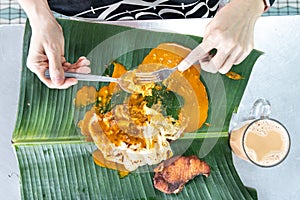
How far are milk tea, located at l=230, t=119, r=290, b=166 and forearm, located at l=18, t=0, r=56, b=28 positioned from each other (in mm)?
426

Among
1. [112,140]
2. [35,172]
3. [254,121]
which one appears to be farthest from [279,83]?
[35,172]

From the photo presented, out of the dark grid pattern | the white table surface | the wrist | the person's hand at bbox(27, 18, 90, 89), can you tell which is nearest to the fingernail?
the person's hand at bbox(27, 18, 90, 89)

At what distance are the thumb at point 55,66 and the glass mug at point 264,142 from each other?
0.36 metres

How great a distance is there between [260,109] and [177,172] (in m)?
0.22

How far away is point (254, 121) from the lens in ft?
3.06

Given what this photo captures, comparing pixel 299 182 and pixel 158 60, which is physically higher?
pixel 158 60

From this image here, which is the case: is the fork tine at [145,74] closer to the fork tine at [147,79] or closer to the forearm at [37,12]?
the fork tine at [147,79]

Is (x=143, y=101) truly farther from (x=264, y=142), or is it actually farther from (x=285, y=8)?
(x=285, y=8)

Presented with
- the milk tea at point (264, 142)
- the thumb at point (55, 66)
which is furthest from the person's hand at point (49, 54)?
the milk tea at point (264, 142)

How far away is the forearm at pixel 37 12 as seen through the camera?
82 centimetres

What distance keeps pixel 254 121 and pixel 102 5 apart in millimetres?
371

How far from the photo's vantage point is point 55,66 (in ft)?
2.68

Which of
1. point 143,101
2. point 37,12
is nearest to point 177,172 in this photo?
point 143,101

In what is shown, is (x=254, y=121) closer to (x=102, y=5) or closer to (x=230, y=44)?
(x=230, y=44)
